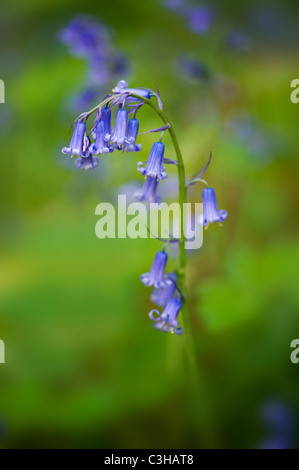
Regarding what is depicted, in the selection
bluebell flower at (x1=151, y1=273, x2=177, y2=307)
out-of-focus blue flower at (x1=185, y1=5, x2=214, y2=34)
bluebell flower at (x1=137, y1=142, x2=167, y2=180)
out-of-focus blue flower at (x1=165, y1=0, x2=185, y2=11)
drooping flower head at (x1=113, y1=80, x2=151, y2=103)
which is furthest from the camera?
out-of-focus blue flower at (x1=165, y1=0, x2=185, y2=11)

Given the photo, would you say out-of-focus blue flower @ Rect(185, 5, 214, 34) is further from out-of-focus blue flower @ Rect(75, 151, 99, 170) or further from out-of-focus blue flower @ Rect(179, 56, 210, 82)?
out-of-focus blue flower @ Rect(75, 151, 99, 170)

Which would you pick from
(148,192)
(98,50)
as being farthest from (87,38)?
(148,192)

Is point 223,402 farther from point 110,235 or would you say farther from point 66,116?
point 66,116

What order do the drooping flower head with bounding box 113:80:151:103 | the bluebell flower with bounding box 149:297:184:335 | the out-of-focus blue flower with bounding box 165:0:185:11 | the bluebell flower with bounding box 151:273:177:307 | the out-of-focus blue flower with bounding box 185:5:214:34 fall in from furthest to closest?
1. the out-of-focus blue flower with bounding box 165:0:185:11
2. the out-of-focus blue flower with bounding box 185:5:214:34
3. the bluebell flower with bounding box 151:273:177:307
4. the bluebell flower with bounding box 149:297:184:335
5. the drooping flower head with bounding box 113:80:151:103

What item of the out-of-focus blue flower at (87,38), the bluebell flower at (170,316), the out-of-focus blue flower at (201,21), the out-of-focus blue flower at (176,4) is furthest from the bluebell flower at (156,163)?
the out-of-focus blue flower at (176,4)

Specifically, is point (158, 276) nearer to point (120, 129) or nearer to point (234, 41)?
point (120, 129)

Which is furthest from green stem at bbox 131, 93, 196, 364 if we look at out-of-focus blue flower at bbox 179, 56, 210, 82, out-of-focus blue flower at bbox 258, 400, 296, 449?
out-of-focus blue flower at bbox 179, 56, 210, 82

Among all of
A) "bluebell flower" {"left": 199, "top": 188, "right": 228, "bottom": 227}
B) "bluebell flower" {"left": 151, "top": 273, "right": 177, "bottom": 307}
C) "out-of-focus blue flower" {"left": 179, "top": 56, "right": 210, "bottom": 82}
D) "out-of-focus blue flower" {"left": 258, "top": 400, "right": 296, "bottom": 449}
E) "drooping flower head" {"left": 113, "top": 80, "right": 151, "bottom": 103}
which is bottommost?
"out-of-focus blue flower" {"left": 258, "top": 400, "right": 296, "bottom": 449}
